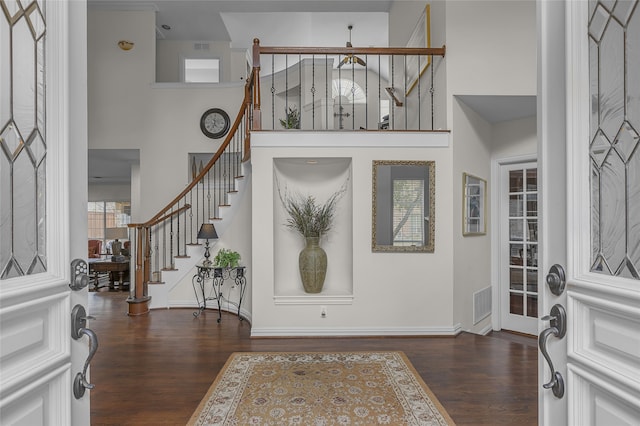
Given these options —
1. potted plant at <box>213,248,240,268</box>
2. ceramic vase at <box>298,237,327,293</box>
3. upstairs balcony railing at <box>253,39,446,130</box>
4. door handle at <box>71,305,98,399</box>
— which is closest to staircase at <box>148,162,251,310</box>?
potted plant at <box>213,248,240,268</box>

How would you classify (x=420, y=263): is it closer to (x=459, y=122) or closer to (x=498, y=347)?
(x=498, y=347)

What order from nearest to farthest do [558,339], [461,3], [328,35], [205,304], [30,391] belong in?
[30,391] → [558,339] → [461,3] → [205,304] → [328,35]

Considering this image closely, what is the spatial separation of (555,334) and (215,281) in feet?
15.0

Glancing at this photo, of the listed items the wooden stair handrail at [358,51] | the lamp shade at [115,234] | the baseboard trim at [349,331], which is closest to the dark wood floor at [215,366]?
the baseboard trim at [349,331]

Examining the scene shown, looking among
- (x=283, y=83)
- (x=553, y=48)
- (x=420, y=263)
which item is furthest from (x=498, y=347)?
(x=283, y=83)

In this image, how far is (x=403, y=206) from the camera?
412 centimetres

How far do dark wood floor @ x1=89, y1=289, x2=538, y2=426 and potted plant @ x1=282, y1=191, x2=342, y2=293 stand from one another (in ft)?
2.09

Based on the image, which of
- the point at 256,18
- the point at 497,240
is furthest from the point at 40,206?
the point at 256,18

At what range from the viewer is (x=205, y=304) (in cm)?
530

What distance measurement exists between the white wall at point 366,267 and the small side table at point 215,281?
0.80 metres

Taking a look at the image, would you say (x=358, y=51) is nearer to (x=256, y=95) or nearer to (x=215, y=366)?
(x=256, y=95)

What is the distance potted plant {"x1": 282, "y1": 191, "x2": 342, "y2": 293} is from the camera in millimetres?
4203

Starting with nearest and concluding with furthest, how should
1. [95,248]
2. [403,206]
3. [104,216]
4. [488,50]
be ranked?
[488,50] → [403,206] → [95,248] → [104,216]

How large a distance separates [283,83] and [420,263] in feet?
16.1
